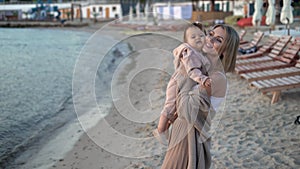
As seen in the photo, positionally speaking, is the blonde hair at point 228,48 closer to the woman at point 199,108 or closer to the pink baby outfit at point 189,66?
the woman at point 199,108

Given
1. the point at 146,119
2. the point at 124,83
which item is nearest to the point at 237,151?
the point at 146,119

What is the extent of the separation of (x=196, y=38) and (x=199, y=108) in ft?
1.37

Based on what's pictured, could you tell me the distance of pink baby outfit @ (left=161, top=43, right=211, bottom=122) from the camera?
1924mm

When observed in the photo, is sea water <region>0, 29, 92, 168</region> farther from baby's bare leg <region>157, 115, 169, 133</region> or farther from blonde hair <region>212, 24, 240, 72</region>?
blonde hair <region>212, 24, 240, 72</region>

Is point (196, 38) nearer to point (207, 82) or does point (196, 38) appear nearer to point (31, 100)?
point (207, 82)

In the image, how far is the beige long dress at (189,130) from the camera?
6.51ft

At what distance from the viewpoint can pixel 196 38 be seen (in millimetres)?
2006

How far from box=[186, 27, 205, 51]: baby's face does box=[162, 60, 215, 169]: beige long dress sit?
176mm

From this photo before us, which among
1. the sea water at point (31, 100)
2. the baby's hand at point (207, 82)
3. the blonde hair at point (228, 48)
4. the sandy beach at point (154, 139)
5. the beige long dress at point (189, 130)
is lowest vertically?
the sea water at point (31, 100)

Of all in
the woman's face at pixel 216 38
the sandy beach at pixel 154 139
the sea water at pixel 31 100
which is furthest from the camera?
the sea water at pixel 31 100

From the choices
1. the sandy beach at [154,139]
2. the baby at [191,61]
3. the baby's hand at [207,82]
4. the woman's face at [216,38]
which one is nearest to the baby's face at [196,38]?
the baby at [191,61]

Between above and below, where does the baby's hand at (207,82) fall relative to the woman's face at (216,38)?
below

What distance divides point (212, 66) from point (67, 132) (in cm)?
455

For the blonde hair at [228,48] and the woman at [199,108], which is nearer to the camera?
the woman at [199,108]
